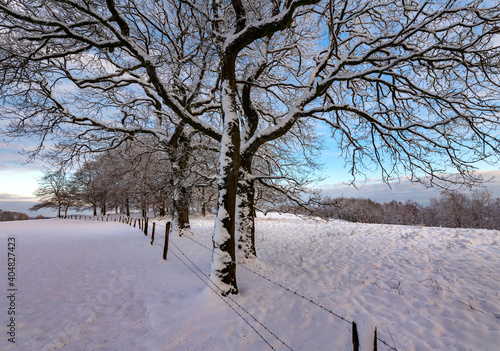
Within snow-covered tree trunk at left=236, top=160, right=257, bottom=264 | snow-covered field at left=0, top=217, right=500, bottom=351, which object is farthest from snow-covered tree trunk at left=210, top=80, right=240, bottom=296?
snow-covered tree trunk at left=236, top=160, right=257, bottom=264

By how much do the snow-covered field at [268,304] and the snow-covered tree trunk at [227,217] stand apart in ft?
1.25

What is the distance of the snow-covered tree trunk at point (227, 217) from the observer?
4.73m

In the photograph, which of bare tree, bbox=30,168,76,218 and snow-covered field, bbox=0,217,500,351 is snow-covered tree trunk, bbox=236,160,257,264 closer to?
snow-covered field, bbox=0,217,500,351

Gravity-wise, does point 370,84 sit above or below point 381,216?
above

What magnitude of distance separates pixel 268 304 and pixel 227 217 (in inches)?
80.0

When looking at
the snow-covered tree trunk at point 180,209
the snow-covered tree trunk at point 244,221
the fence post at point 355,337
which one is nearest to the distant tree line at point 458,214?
the snow-covered tree trunk at point 180,209

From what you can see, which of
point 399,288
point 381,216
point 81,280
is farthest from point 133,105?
point 381,216

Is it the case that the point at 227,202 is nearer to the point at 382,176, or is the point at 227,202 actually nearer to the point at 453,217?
the point at 382,176

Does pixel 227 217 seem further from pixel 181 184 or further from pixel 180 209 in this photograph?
pixel 180 209

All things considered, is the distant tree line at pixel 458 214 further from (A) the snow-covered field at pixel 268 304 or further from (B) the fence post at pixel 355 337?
(B) the fence post at pixel 355 337

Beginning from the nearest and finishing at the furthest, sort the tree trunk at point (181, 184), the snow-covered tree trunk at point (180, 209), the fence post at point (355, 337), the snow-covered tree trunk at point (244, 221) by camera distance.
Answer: the fence post at point (355, 337) → the snow-covered tree trunk at point (244, 221) → the tree trunk at point (181, 184) → the snow-covered tree trunk at point (180, 209)

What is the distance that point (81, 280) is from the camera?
5.90 m

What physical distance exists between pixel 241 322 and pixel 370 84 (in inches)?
362

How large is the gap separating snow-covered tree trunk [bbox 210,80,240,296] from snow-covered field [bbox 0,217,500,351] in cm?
38
